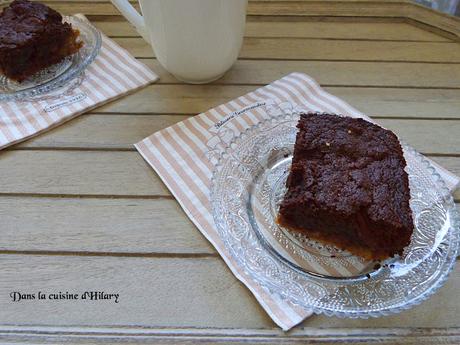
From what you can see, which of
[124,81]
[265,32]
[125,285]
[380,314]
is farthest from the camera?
[265,32]

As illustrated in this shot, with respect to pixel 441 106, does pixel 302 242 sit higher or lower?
lower

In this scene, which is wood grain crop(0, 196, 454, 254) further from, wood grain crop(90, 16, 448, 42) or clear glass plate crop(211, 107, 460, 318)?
wood grain crop(90, 16, 448, 42)

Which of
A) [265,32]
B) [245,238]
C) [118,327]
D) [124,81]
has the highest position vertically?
[265,32]

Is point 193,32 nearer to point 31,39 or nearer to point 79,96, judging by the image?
point 79,96

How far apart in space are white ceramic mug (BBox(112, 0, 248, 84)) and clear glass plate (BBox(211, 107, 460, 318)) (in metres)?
0.28

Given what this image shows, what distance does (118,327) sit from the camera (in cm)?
76

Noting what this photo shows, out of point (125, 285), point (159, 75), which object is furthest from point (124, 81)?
point (125, 285)

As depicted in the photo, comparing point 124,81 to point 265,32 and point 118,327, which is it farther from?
point 118,327

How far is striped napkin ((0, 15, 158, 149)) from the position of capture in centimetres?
114

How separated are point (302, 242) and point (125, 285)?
0.35m

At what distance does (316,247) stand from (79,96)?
2.58ft

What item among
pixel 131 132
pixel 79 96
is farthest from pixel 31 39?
pixel 131 132

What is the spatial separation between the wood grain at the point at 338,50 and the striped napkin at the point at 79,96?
87 millimetres

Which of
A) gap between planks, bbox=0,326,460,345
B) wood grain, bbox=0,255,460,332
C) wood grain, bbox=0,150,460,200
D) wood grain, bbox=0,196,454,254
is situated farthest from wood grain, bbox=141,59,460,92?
gap between planks, bbox=0,326,460,345
